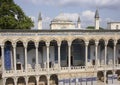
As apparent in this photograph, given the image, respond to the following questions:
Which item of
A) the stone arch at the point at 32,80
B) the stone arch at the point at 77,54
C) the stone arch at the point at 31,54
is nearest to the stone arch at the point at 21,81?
the stone arch at the point at 32,80

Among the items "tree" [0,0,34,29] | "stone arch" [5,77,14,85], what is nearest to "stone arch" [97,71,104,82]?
"stone arch" [5,77,14,85]

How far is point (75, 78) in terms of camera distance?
39.1 m

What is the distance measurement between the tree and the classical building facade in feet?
27.8

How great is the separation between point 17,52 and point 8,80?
4923mm

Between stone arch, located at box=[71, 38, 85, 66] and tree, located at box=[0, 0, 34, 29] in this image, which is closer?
stone arch, located at box=[71, 38, 85, 66]

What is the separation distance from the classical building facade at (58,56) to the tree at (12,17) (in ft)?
27.8

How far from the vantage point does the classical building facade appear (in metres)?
36.8

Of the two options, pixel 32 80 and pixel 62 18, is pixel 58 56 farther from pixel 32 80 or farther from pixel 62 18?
pixel 62 18

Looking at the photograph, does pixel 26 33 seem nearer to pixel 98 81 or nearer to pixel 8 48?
pixel 8 48

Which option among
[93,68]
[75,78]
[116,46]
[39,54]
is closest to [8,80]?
[39,54]

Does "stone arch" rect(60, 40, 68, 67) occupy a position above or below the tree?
below

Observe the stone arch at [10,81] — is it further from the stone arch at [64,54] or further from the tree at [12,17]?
the tree at [12,17]

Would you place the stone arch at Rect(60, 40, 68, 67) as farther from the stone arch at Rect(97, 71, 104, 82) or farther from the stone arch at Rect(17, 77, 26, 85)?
the stone arch at Rect(17, 77, 26, 85)

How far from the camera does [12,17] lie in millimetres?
47062
